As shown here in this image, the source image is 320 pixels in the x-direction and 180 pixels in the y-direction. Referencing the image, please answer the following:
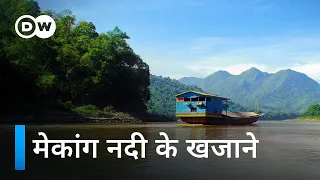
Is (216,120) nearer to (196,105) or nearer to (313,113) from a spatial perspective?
(196,105)

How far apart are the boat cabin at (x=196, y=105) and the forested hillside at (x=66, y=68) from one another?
54.9 feet

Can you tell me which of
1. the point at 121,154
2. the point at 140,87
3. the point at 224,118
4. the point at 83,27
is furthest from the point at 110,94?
the point at 121,154

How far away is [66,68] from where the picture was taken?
5241 cm

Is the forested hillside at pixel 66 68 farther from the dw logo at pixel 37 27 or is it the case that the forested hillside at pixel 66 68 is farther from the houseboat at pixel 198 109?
the houseboat at pixel 198 109

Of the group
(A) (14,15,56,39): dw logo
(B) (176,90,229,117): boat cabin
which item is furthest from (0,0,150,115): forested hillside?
(B) (176,90,229,117): boat cabin

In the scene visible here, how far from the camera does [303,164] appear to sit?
8.66m

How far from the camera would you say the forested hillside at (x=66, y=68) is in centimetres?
4031

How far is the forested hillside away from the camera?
1587 inches

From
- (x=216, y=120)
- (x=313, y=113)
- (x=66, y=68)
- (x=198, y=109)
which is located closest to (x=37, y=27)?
(x=66, y=68)

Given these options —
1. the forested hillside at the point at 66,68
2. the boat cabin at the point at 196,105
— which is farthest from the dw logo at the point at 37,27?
the boat cabin at the point at 196,105

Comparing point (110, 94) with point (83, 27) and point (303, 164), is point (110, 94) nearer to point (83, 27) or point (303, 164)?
point (83, 27)

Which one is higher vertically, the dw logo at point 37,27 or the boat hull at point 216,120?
the dw logo at point 37,27

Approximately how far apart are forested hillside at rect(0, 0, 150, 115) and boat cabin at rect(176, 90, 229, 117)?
54.9 ft

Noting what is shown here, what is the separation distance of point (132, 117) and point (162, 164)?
49209 mm
